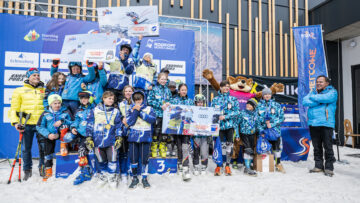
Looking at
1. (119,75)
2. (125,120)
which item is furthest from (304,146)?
(119,75)

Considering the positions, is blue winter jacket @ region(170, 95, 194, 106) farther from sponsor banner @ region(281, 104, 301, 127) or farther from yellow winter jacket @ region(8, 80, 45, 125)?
sponsor banner @ region(281, 104, 301, 127)

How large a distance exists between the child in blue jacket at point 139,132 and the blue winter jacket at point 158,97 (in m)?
0.46

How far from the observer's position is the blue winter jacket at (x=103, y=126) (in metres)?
2.98

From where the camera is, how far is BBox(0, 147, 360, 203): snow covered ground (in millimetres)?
2715

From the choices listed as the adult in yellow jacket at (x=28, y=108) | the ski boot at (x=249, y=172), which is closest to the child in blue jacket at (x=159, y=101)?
the ski boot at (x=249, y=172)

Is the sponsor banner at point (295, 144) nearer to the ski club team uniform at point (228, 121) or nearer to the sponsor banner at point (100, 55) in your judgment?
the ski club team uniform at point (228, 121)

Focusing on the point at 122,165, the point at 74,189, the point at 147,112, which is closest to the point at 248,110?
the point at 147,112

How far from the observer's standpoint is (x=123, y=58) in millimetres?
3752

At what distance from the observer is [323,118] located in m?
3.79

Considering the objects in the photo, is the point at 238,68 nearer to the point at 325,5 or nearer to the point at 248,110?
the point at 325,5

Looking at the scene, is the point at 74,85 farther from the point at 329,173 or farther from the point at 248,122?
the point at 329,173

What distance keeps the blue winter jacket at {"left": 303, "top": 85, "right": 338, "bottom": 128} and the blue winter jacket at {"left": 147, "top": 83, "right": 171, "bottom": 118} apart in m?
2.48

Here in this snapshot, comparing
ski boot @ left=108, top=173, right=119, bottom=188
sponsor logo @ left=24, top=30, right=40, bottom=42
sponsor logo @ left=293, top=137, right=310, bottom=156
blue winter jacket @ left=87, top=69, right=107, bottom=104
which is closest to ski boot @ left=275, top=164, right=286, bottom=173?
sponsor logo @ left=293, top=137, right=310, bottom=156

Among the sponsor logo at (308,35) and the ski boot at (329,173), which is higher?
the sponsor logo at (308,35)
